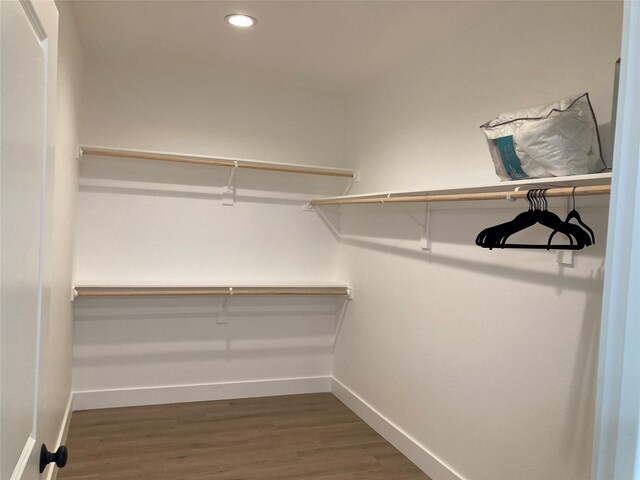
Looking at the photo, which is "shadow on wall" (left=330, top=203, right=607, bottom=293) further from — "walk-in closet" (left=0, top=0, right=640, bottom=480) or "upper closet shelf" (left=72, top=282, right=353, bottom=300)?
"upper closet shelf" (left=72, top=282, right=353, bottom=300)

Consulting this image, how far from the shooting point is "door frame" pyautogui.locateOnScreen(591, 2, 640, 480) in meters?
0.54

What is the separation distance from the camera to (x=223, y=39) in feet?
9.68

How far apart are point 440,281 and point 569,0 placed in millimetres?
1405

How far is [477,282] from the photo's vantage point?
241cm

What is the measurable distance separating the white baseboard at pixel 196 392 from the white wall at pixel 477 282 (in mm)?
580

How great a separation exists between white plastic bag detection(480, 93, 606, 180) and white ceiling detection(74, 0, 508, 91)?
850mm

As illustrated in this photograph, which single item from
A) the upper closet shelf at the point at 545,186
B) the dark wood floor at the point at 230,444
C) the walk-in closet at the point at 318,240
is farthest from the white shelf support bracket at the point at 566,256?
the dark wood floor at the point at 230,444

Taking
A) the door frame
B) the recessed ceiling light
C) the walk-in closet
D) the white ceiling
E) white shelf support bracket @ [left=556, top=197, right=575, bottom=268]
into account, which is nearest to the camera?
the door frame

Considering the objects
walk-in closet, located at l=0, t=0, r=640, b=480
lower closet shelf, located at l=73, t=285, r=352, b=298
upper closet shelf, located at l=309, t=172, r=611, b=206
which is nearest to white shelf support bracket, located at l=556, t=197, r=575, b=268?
walk-in closet, located at l=0, t=0, r=640, b=480

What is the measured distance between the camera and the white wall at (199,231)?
343cm

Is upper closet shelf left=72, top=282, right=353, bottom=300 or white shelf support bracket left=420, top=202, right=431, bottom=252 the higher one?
white shelf support bracket left=420, top=202, right=431, bottom=252

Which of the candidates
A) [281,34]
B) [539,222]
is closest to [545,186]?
[539,222]

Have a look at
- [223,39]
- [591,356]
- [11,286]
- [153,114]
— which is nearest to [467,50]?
[223,39]

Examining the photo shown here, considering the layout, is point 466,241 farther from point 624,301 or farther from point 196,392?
point 196,392
